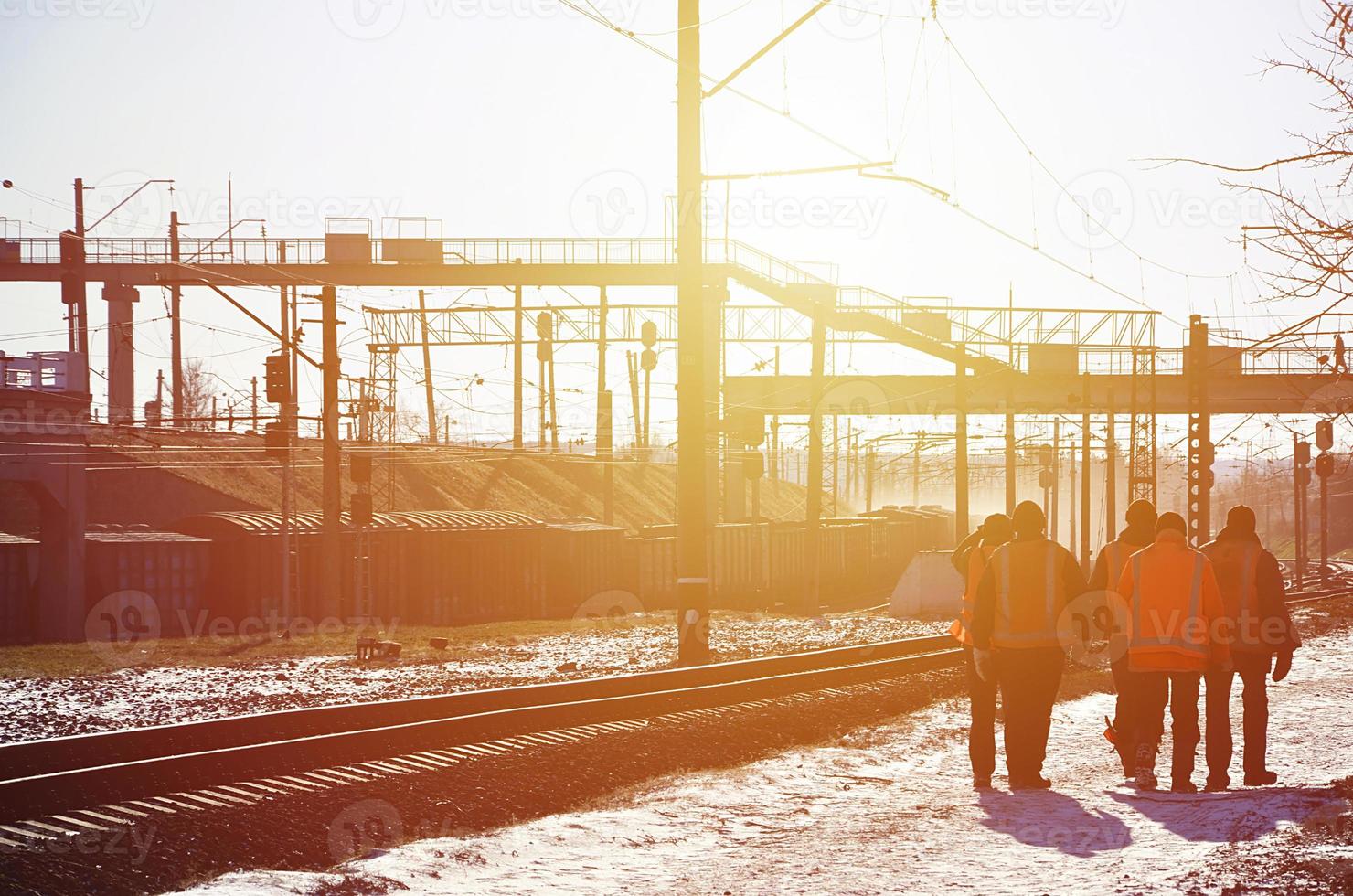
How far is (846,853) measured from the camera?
7.58m

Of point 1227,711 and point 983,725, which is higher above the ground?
point 1227,711


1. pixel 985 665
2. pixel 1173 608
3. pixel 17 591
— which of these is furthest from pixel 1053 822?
pixel 17 591

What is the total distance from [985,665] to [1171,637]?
45.1 inches

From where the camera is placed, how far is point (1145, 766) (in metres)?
8.96

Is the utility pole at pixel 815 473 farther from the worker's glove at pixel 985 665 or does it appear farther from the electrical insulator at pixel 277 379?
the worker's glove at pixel 985 665

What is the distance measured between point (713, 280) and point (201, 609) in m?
19.0

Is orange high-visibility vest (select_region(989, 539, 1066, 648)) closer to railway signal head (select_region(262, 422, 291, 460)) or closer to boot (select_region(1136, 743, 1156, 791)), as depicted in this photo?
boot (select_region(1136, 743, 1156, 791))

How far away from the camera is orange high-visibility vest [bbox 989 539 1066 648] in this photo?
8.99 meters

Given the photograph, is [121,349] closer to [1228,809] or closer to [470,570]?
[470,570]

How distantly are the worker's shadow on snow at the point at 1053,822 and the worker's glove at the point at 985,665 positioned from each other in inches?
29.1

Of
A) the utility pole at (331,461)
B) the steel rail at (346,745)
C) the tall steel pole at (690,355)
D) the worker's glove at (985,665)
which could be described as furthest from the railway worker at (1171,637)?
the utility pole at (331,461)

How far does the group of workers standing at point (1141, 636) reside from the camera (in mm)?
8812

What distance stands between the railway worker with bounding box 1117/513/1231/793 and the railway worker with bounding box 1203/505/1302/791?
216 millimetres

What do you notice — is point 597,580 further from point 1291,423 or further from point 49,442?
point 1291,423
